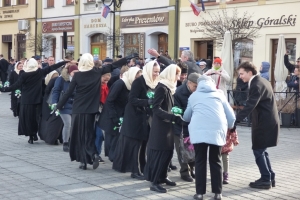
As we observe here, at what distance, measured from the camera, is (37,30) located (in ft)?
121

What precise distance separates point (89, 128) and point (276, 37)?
14.4 meters

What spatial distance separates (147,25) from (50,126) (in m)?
16.5

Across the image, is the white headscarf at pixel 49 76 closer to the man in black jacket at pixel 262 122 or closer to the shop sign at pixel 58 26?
the man in black jacket at pixel 262 122

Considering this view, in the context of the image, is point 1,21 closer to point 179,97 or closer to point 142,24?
point 142,24

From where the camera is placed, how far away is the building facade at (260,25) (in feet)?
71.3

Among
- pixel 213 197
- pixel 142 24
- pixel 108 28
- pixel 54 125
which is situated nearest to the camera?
pixel 213 197

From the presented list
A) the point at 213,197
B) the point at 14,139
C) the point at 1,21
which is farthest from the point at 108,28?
the point at 213,197

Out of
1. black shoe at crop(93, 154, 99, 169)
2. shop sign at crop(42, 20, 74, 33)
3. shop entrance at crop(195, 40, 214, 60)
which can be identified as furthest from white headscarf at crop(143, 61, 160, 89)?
shop sign at crop(42, 20, 74, 33)

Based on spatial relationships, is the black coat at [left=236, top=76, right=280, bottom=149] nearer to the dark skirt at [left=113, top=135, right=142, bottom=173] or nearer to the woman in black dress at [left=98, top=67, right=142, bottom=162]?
the dark skirt at [left=113, top=135, right=142, bottom=173]

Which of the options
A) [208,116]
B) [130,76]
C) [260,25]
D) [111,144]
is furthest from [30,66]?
[260,25]

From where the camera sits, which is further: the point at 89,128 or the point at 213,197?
the point at 89,128

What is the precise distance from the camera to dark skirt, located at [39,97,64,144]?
1228 cm

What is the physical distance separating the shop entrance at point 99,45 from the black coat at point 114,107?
73.7ft

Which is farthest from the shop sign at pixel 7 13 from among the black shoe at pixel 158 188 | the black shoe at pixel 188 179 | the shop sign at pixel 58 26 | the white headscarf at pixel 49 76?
the black shoe at pixel 158 188
